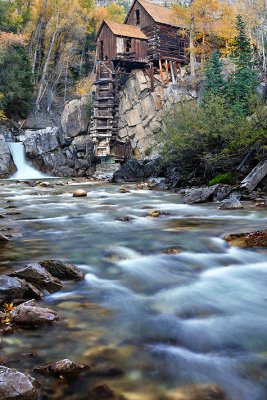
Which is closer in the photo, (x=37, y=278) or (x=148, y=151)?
(x=37, y=278)

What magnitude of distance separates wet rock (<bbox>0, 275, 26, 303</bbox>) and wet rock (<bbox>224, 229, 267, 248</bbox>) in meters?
4.17

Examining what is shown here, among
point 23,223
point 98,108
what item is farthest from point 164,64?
point 23,223

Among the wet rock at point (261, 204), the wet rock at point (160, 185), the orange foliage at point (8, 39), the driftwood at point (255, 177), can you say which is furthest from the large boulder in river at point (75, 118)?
the wet rock at point (261, 204)

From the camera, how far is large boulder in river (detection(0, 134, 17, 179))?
30375 mm

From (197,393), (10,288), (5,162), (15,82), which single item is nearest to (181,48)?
(15,82)

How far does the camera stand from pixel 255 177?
14078mm

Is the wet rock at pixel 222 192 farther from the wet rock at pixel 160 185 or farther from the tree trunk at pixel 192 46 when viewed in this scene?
the tree trunk at pixel 192 46

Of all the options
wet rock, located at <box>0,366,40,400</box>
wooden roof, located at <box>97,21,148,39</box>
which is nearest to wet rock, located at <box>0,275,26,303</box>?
wet rock, located at <box>0,366,40,400</box>

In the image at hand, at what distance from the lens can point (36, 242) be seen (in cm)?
735

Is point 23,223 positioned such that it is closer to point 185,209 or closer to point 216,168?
point 185,209

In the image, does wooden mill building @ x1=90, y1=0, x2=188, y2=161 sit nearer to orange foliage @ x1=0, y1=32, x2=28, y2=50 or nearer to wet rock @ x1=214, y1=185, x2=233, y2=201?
orange foliage @ x1=0, y1=32, x2=28, y2=50

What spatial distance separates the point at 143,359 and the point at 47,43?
5001 centimetres

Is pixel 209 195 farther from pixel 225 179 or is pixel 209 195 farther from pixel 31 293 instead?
pixel 31 293

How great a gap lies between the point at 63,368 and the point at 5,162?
30079 millimetres
